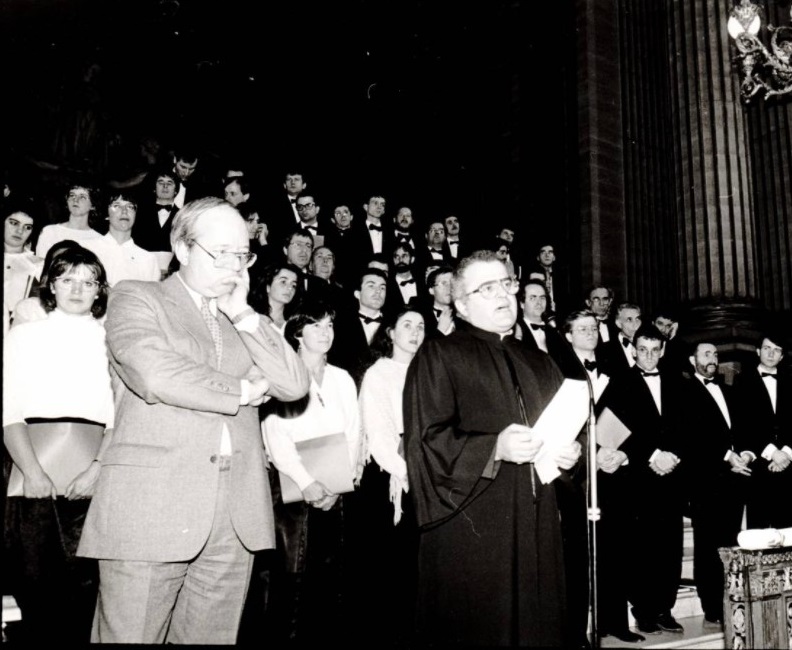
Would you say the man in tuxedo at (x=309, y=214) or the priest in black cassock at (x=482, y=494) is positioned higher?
the man in tuxedo at (x=309, y=214)

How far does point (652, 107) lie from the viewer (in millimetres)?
11172

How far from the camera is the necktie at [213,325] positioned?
2.53 meters

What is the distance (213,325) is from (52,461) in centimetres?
117

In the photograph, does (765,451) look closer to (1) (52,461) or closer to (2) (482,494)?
(2) (482,494)

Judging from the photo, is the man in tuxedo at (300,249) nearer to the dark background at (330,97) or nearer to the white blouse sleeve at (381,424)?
the dark background at (330,97)

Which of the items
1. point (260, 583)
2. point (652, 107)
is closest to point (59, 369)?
point (260, 583)

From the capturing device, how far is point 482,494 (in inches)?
113

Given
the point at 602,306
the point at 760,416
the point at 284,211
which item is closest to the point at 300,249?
the point at 284,211

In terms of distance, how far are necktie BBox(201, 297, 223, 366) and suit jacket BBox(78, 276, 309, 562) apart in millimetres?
38

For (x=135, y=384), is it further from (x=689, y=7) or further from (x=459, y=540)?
(x=689, y=7)

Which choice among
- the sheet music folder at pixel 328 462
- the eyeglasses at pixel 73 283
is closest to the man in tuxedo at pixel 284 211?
the sheet music folder at pixel 328 462

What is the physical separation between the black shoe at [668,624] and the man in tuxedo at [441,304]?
2447mm

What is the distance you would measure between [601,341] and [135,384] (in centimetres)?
593

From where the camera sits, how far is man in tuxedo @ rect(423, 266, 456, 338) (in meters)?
5.94
